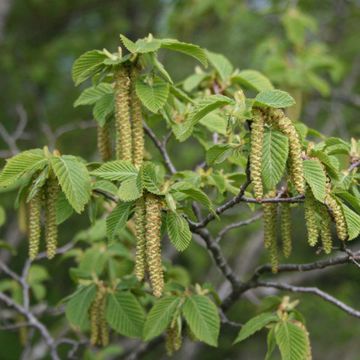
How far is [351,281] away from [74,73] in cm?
724

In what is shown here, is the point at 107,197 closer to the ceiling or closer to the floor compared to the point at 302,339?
closer to the ceiling

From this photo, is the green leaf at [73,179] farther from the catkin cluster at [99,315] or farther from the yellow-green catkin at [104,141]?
the catkin cluster at [99,315]

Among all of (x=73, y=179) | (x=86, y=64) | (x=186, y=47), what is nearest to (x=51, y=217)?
(x=73, y=179)

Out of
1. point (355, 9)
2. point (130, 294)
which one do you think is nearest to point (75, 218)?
point (355, 9)

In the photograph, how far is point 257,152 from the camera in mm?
2098

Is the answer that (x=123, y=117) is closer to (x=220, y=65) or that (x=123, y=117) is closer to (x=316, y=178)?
(x=316, y=178)

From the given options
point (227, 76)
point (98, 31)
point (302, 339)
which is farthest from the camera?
point (98, 31)

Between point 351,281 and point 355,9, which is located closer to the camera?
point 355,9

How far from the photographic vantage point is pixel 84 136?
894 centimetres

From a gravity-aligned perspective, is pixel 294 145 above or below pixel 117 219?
above

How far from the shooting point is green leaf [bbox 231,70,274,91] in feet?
10.5

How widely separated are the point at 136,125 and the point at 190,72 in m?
6.68

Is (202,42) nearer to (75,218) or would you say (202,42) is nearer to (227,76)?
(75,218)

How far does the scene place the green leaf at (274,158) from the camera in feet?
6.91
